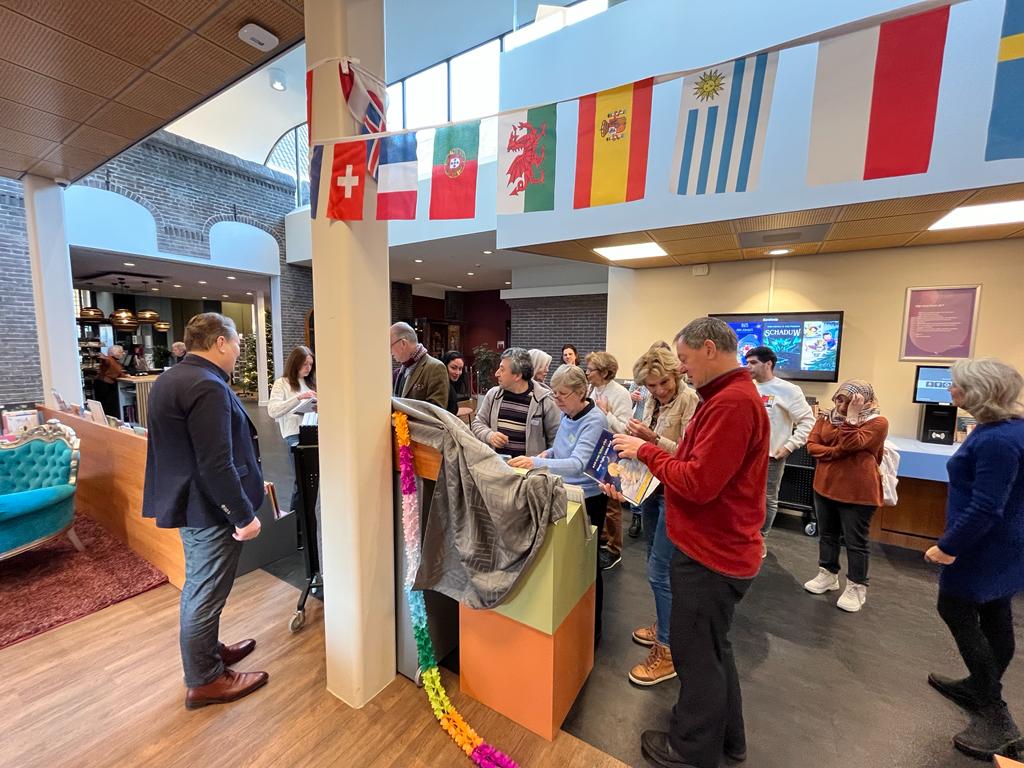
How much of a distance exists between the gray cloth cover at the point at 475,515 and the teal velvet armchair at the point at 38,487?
2741 mm

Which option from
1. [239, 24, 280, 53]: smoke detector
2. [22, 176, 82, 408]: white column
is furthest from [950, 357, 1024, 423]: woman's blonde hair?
[22, 176, 82, 408]: white column

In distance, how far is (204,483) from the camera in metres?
1.76

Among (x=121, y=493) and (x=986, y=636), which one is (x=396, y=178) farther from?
(x=121, y=493)

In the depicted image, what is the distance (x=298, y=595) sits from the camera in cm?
276

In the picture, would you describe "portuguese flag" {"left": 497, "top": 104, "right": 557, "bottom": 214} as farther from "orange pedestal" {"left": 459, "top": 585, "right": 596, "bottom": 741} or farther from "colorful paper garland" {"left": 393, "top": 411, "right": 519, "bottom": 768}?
"orange pedestal" {"left": 459, "top": 585, "right": 596, "bottom": 741}

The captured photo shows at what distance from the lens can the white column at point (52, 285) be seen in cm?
431

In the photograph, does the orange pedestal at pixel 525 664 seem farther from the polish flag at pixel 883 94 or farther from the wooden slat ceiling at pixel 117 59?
the wooden slat ceiling at pixel 117 59

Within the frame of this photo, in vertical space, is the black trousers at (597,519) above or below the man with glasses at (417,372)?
below

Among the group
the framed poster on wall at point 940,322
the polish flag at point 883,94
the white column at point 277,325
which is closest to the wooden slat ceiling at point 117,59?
the polish flag at point 883,94

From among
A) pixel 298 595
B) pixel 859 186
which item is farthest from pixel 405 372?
pixel 859 186

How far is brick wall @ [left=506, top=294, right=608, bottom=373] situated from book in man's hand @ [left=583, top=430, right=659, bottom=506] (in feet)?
23.9

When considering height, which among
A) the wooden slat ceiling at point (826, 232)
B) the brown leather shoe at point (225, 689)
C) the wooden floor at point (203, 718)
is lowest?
the wooden floor at point (203, 718)

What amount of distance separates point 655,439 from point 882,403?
377 centimetres

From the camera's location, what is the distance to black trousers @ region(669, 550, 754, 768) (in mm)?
1508
